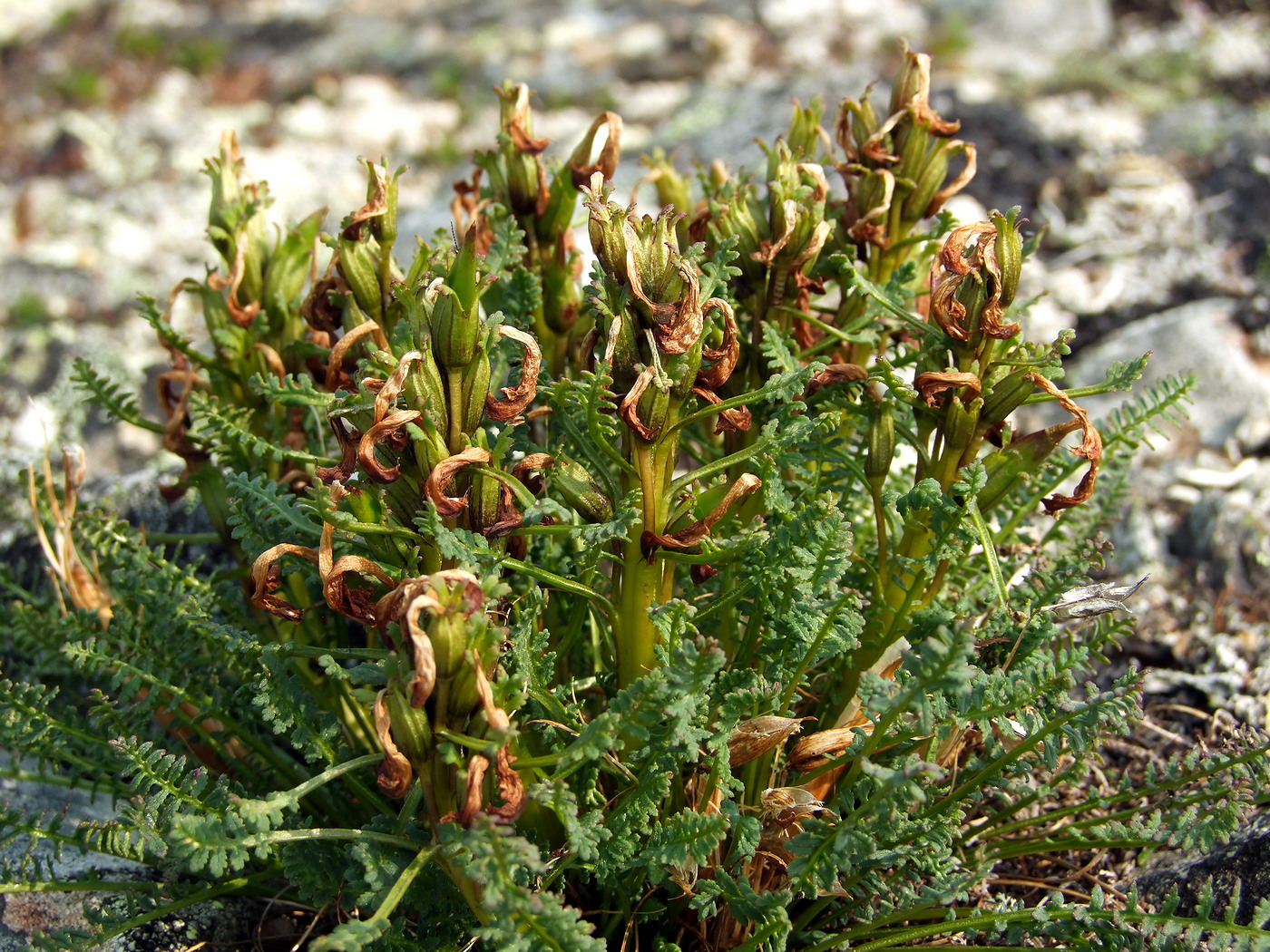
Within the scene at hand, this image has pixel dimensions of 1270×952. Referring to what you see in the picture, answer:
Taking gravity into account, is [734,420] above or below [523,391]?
below

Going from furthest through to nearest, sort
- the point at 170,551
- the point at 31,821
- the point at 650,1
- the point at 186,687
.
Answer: the point at 650,1, the point at 170,551, the point at 186,687, the point at 31,821

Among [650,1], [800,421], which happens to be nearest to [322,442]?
[800,421]

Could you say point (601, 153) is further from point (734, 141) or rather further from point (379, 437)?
point (734, 141)

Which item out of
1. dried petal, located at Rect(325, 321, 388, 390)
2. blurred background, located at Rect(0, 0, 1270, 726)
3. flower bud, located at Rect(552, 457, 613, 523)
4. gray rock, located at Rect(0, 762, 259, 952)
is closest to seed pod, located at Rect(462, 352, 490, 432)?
flower bud, located at Rect(552, 457, 613, 523)

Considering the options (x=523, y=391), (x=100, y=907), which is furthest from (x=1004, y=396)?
(x=100, y=907)

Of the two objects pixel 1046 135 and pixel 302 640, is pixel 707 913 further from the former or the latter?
pixel 1046 135

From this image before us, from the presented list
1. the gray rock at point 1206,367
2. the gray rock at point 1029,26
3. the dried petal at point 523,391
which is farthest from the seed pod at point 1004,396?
the gray rock at point 1029,26

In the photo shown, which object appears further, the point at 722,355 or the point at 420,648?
the point at 722,355

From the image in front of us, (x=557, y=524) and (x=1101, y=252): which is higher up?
(x=557, y=524)
